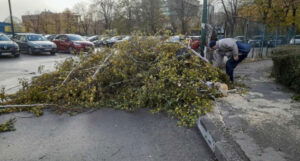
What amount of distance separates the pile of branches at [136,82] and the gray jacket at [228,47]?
74 centimetres

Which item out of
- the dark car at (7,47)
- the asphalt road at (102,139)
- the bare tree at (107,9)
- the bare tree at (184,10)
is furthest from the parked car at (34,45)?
the bare tree at (107,9)

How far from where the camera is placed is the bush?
5.06 metres

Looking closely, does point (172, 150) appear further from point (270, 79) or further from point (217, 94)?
point (270, 79)

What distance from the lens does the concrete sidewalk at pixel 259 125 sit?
105 inches

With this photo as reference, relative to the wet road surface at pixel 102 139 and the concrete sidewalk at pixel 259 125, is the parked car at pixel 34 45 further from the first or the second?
the concrete sidewalk at pixel 259 125

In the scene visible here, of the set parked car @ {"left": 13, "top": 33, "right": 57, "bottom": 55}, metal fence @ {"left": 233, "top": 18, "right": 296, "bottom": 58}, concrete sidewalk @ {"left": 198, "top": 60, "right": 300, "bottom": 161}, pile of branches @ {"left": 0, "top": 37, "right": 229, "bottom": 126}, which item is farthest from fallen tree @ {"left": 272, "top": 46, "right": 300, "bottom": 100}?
parked car @ {"left": 13, "top": 33, "right": 57, "bottom": 55}

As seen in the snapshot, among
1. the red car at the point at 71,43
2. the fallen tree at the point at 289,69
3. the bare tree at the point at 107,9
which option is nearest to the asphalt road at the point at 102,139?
the fallen tree at the point at 289,69

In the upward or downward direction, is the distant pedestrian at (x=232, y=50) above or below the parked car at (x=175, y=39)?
below

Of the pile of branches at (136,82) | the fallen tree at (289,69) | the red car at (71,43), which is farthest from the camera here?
the red car at (71,43)

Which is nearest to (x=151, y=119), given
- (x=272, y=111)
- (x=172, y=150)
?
(x=172, y=150)

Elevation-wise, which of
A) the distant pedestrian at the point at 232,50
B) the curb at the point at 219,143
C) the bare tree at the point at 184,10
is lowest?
the curb at the point at 219,143

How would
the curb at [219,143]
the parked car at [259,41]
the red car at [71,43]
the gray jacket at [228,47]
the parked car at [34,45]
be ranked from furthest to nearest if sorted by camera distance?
the red car at [71,43] → the parked car at [34,45] → the parked car at [259,41] → the gray jacket at [228,47] → the curb at [219,143]

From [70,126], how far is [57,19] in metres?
47.1

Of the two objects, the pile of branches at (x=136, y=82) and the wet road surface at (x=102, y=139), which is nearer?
the wet road surface at (x=102, y=139)
